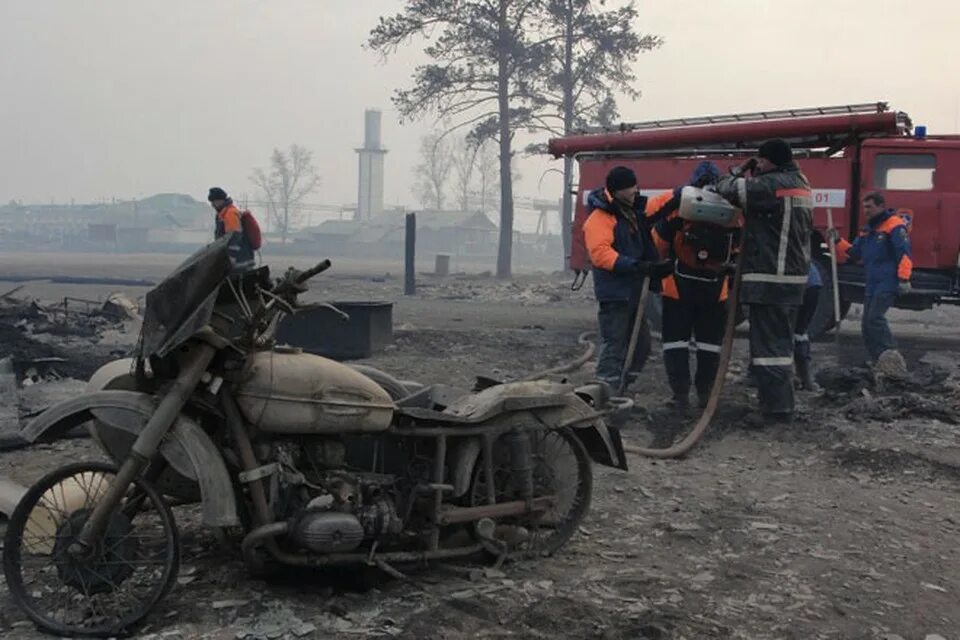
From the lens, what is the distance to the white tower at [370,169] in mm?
89188

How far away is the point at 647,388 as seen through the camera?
8414 millimetres

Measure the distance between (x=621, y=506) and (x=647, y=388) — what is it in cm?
338

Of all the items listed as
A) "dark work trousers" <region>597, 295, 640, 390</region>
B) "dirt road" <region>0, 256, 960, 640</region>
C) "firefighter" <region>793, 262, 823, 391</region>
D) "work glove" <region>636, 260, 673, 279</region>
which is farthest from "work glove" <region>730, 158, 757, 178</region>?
"dirt road" <region>0, 256, 960, 640</region>

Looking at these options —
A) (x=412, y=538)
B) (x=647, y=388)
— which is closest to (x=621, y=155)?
(x=647, y=388)

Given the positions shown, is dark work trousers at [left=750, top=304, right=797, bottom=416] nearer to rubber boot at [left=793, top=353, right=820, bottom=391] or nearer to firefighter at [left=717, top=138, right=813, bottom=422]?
firefighter at [left=717, top=138, right=813, bottom=422]

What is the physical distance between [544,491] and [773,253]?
3.21m

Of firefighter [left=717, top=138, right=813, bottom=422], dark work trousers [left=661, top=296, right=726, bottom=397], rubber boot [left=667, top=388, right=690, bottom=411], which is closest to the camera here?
firefighter [left=717, top=138, right=813, bottom=422]

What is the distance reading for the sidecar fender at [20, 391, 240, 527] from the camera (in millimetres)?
3361

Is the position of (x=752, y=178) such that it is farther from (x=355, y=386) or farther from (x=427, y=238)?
(x=427, y=238)

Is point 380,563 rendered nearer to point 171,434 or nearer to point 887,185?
point 171,434

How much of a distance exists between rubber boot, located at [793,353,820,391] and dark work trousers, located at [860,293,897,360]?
4.67ft

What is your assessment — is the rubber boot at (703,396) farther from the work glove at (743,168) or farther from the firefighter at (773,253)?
the work glove at (743,168)

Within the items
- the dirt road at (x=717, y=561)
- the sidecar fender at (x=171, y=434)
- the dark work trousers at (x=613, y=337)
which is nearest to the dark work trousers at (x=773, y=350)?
the dirt road at (x=717, y=561)

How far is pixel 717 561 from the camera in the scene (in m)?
4.31
